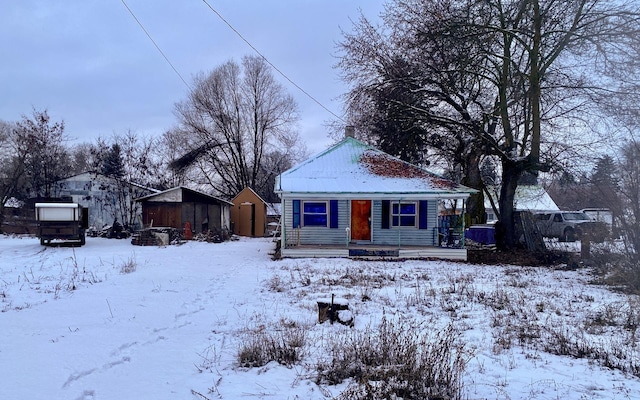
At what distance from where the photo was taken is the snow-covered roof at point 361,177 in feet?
54.9

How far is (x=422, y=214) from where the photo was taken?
18.0 m

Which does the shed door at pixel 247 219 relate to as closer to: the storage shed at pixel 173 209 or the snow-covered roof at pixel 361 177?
the storage shed at pixel 173 209

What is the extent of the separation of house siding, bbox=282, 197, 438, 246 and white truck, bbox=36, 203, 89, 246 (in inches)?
408

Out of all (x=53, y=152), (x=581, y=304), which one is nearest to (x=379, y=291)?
(x=581, y=304)

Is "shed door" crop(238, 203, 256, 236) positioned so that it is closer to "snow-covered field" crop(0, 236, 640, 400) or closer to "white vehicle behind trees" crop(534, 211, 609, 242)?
"white vehicle behind trees" crop(534, 211, 609, 242)

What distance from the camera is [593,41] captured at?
46.9 ft

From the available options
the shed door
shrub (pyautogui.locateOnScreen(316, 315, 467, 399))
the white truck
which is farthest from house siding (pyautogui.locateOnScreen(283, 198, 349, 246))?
the shed door

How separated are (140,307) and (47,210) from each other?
1558 centimetres

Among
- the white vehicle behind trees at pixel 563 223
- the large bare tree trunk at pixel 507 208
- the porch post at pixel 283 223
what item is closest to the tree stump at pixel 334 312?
the porch post at pixel 283 223

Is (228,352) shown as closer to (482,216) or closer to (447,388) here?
(447,388)

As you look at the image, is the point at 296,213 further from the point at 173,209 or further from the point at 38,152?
the point at 38,152

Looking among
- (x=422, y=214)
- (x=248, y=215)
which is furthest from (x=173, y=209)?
(x=422, y=214)

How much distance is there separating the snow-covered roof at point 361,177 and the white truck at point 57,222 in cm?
1017

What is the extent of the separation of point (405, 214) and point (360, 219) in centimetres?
197
